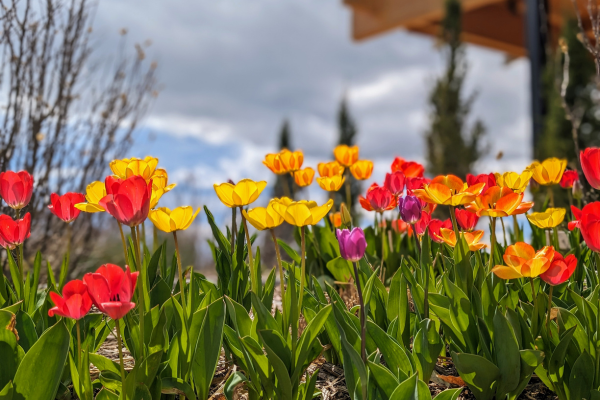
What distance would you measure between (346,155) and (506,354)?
4.00 feet

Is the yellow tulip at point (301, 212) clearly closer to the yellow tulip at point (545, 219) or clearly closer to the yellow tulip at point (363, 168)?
the yellow tulip at point (545, 219)

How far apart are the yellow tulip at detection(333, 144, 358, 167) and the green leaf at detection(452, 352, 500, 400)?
1166 millimetres

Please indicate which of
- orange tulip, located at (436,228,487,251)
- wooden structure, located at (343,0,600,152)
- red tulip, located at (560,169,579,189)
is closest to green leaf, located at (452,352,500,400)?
orange tulip, located at (436,228,487,251)

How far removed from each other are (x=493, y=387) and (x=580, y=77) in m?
8.91

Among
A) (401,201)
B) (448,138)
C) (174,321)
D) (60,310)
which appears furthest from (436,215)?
(448,138)

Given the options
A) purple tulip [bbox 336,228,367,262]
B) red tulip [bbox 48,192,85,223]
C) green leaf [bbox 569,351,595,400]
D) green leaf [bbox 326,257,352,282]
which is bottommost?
green leaf [bbox 569,351,595,400]

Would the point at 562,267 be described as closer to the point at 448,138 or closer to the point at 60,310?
the point at 60,310

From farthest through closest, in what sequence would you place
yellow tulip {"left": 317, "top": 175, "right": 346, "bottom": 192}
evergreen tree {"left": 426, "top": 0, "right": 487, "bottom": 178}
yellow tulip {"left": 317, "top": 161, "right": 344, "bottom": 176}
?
evergreen tree {"left": 426, "top": 0, "right": 487, "bottom": 178} → yellow tulip {"left": 317, "top": 161, "right": 344, "bottom": 176} → yellow tulip {"left": 317, "top": 175, "right": 346, "bottom": 192}

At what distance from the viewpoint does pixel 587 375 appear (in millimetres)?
1364

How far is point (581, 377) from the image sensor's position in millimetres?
1365

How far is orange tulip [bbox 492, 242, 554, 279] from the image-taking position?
1.28 m

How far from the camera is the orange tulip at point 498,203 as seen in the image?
4.68 ft

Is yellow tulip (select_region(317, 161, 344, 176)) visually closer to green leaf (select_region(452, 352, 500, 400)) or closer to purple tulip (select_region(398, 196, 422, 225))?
purple tulip (select_region(398, 196, 422, 225))

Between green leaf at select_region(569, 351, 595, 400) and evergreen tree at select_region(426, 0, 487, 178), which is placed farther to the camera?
evergreen tree at select_region(426, 0, 487, 178)
